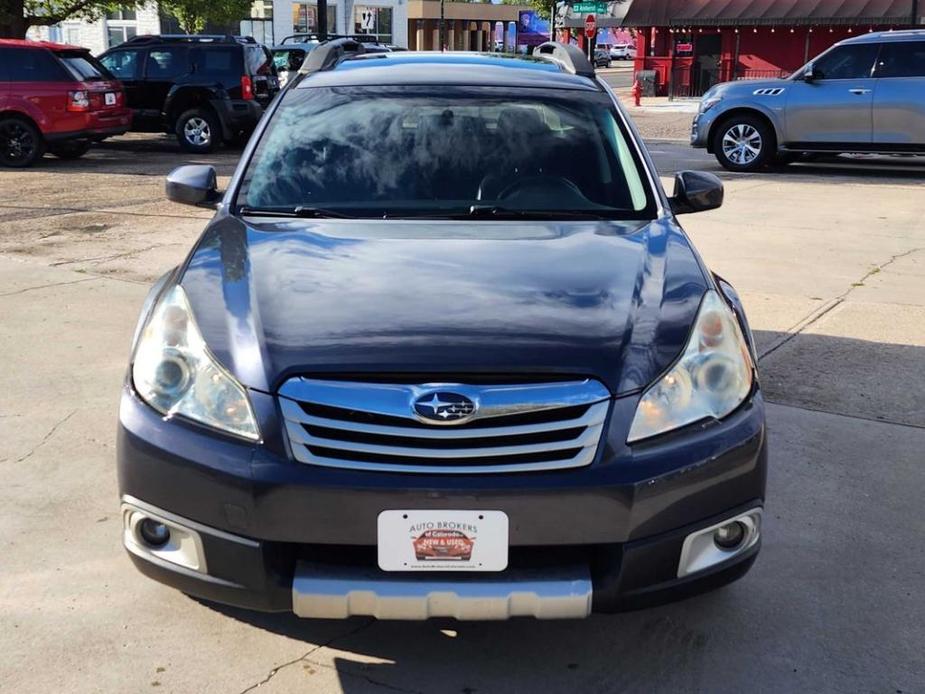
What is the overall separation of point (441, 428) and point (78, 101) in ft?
44.9

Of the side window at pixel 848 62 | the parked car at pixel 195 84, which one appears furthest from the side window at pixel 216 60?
the side window at pixel 848 62

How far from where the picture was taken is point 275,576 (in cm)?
269

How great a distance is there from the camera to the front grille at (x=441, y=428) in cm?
266

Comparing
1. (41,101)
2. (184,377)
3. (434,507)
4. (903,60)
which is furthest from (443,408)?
(41,101)

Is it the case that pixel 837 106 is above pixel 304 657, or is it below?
above

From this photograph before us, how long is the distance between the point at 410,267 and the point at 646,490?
41.6 inches

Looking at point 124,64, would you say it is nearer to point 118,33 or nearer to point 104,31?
point 104,31

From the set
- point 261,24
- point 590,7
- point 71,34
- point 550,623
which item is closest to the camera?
point 550,623

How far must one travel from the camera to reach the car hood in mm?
2770

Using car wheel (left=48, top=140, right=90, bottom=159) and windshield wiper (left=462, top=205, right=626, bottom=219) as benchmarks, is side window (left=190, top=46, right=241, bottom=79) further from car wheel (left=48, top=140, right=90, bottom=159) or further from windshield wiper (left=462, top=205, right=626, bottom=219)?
windshield wiper (left=462, top=205, right=626, bottom=219)

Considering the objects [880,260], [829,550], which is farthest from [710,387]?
[880,260]

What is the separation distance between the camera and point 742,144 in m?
15.2

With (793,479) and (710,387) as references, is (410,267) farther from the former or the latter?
(793,479)

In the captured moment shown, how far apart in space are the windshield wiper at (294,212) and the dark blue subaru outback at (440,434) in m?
0.43
